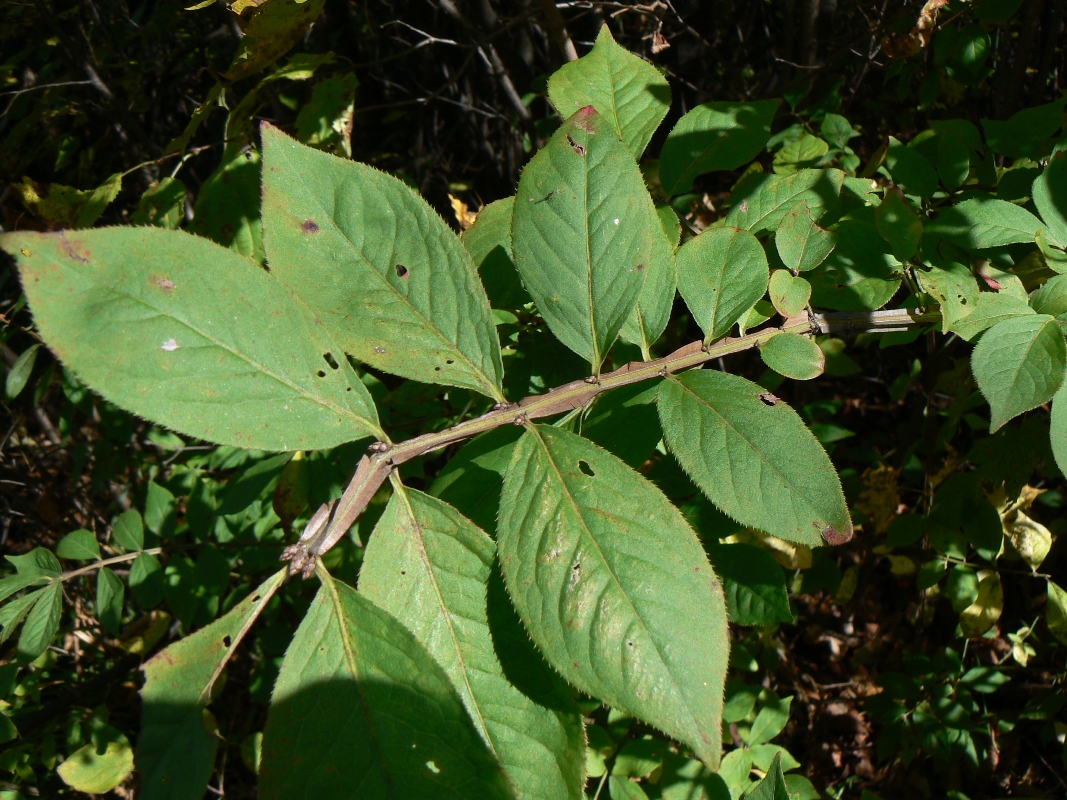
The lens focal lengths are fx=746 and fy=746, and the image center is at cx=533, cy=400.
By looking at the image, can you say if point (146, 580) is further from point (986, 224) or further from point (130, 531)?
point (986, 224)

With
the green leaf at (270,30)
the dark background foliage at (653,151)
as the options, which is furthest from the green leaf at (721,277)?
the green leaf at (270,30)

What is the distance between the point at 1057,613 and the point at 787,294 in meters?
A: 1.58

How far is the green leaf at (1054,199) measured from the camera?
124 cm

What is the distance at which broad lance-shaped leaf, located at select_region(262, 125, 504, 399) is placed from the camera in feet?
3.22

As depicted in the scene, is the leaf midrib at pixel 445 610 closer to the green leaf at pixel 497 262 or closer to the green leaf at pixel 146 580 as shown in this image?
the green leaf at pixel 497 262

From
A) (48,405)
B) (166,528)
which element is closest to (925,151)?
(166,528)

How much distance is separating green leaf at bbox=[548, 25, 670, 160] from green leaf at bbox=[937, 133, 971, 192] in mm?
595

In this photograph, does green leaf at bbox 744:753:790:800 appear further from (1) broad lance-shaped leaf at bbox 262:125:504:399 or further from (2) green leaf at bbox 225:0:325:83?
(2) green leaf at bbox 225:0:325:83

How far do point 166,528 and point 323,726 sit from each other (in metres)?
1.53

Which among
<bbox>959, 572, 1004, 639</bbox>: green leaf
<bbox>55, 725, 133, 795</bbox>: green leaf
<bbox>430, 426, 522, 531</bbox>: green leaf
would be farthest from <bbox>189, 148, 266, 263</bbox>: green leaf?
<bbox>959, 572, 1004, 639</bbox>: green leaf

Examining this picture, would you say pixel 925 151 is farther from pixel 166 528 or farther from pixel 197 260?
pixel 166 528

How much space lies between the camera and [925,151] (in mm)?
1661

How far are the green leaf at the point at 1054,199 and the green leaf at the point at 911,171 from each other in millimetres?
258

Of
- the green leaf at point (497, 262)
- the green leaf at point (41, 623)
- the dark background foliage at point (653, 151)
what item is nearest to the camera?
the green leaf at point (497, 262)
